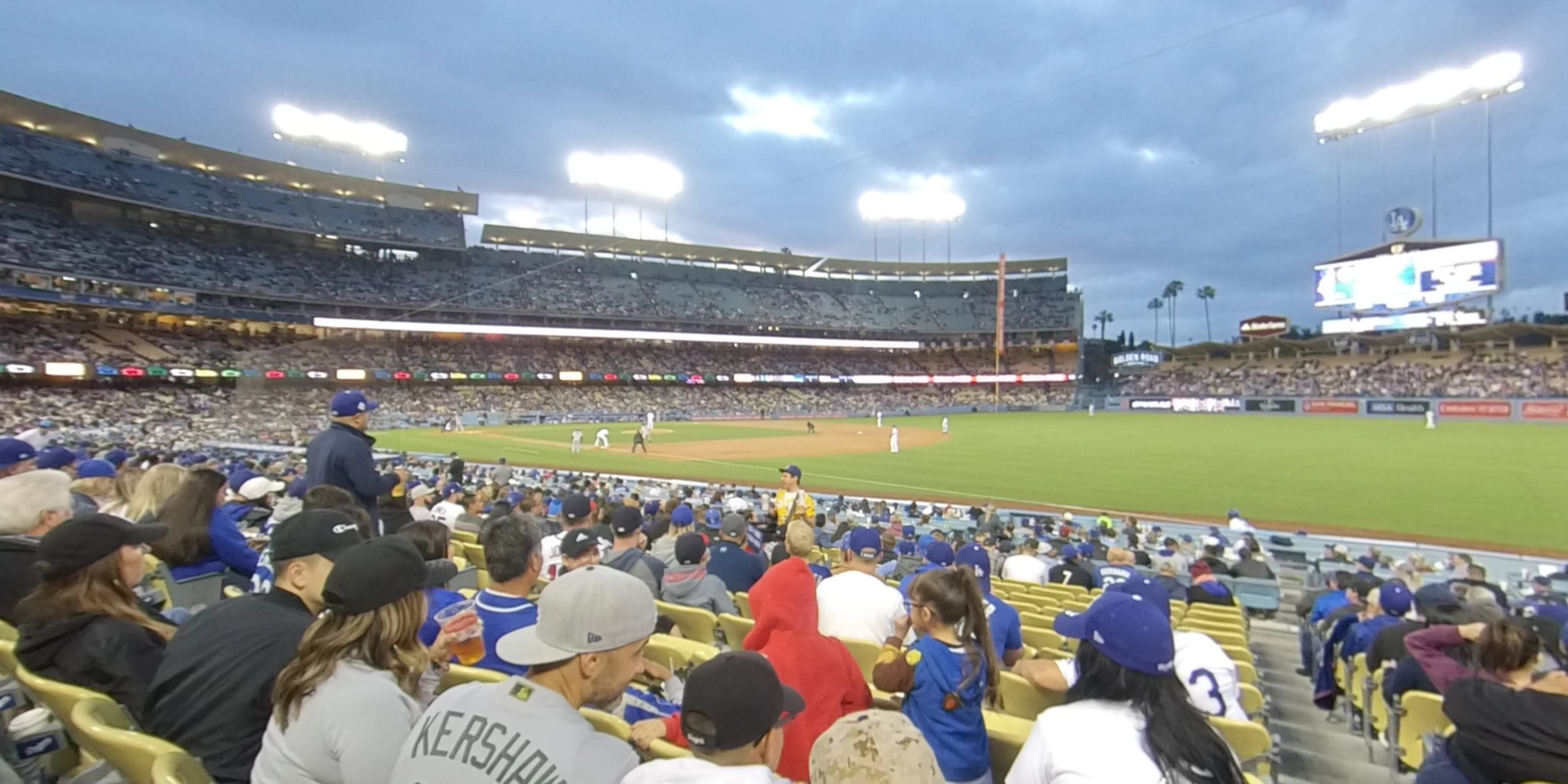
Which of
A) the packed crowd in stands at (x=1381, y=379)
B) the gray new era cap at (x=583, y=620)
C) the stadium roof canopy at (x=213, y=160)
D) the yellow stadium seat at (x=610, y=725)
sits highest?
the stadium roof canopy at (x=213, y=160)

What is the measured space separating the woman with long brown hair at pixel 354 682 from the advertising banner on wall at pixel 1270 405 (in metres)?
66.2

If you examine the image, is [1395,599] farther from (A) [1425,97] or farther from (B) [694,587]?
(A) [1425,97]

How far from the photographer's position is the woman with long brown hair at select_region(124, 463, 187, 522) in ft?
18.7

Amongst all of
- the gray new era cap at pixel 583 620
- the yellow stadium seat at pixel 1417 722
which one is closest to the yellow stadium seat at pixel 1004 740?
the gray new era cap at pixel 583 620

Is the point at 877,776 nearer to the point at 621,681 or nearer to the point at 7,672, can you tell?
the point at 621,681

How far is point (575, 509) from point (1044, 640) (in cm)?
403

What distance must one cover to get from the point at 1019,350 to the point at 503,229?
61.0 metres

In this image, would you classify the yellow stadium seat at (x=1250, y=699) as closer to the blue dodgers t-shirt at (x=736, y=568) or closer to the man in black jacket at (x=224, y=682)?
the blue dodgers t-shirt at (x=736, y=568)

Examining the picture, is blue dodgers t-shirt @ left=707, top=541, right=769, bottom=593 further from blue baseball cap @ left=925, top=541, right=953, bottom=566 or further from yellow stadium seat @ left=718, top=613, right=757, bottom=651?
blue baseball cap @ left=925, top=541, right=953, bottom=566

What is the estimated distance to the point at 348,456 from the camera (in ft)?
21.6

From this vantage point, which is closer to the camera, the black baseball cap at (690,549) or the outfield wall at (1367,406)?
the black baseball cap at (690,549)

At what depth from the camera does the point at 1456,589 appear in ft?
26.2

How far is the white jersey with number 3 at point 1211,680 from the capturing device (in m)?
3.63

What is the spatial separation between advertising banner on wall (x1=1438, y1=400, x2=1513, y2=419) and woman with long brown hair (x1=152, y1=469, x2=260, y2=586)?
2501 inches
